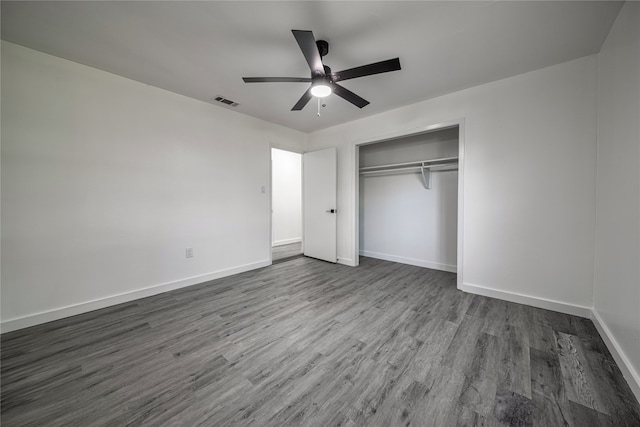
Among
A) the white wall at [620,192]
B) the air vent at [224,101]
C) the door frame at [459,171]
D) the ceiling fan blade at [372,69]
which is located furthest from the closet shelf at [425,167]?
the air vent at [224,101]

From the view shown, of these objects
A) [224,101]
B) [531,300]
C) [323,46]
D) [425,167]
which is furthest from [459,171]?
[224,101]

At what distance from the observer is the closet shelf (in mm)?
3570

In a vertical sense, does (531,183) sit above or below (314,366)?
above

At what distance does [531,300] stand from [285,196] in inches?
198

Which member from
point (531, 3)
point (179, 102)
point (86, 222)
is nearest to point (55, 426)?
point (86, 222)

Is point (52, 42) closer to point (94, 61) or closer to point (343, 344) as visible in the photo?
point (94, 61)

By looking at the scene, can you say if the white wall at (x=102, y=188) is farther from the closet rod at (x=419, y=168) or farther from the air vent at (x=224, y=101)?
the closet rod at (x=419, y=168)

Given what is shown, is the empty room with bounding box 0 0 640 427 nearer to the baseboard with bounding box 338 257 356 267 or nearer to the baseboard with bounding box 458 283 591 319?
the baseboard with bounding box 458 283 591 319

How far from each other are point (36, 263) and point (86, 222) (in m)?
0.51

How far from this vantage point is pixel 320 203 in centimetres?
441

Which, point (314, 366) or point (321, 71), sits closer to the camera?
point (314, 366)

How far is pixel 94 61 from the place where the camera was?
231cm

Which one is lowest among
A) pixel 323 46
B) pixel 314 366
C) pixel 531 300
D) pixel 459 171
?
pixel 314 366

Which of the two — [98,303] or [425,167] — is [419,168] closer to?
[425,167]
